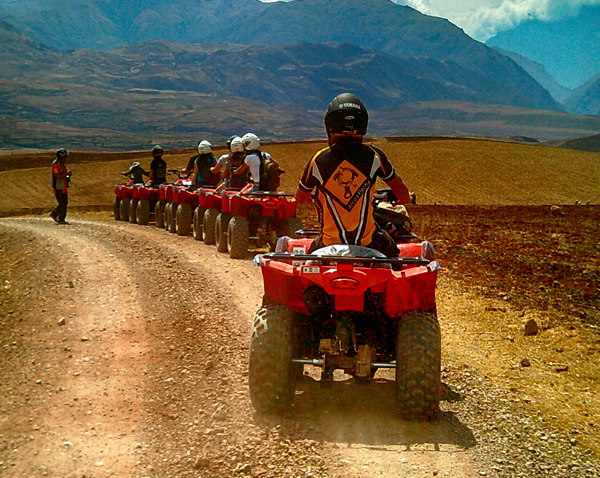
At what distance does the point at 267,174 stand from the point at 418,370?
8.14 meters

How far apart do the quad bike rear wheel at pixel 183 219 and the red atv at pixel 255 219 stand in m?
2.97

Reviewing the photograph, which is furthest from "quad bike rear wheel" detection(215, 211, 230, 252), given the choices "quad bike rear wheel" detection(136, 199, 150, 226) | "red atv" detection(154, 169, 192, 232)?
"quad bike rear wheel" detection(136, 199, 150, 226)

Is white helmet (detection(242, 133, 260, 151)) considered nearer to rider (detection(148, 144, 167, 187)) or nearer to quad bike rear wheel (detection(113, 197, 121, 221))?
rider (detection(148, 144, 167, 187))

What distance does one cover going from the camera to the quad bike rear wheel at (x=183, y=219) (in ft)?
50.2

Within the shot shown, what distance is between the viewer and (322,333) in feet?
17.0

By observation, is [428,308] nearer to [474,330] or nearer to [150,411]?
[150,411]

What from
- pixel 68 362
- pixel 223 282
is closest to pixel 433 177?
pixel 223 282

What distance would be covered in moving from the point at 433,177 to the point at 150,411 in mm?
35396

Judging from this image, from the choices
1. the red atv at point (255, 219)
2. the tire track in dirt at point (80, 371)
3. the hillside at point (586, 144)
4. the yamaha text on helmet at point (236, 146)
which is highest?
the hillside at point (586, 144)

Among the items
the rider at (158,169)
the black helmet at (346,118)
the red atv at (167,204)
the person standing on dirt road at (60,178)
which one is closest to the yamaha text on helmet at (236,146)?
the red atv at (167,204)

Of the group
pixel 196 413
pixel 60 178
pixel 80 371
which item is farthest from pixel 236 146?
pixel 196 413

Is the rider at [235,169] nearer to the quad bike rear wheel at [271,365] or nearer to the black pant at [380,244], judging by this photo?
the black pant at [380,244]

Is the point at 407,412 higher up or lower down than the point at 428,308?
lower down

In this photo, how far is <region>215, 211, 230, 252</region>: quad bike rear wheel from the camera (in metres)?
12.5
